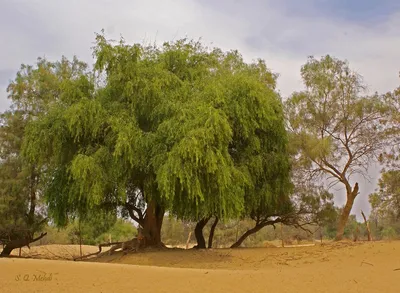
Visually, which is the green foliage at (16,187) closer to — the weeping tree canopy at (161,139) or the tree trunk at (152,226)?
the weeping tree canopy at (161,139)

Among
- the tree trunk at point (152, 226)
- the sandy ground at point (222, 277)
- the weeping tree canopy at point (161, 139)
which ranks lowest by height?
the sandy ground at point (222, 277)

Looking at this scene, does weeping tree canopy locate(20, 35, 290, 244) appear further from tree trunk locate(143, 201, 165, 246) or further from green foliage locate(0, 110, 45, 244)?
green foliage locate(0, 110, 45, 244)

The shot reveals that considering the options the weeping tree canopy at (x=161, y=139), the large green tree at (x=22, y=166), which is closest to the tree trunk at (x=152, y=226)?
the weeping tree canopy at (x=161, y=139)

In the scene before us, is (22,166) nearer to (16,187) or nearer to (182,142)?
(16,187)

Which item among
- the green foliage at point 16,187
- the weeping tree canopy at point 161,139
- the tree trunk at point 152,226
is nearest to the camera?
the weeping tree canopy at point 161,139

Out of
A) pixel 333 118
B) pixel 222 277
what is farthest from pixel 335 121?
pixel 222 277

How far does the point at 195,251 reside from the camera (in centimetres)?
2489

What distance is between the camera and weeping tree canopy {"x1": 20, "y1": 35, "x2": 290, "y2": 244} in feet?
71.6

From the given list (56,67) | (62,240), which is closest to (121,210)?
(56,67)

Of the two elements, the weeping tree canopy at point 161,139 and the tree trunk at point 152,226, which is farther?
the tree trunk at point 152,226

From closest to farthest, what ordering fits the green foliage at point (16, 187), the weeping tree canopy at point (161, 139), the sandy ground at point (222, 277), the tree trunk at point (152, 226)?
the sandy ground at point (222, 277)
the weeping tree canopy at point (161, 139)
the tree trunk at point (152, 226)
the green foliage at point (16, 187)

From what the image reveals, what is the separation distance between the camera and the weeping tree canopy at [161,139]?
2181 centimetres

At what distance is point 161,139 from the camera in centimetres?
2241

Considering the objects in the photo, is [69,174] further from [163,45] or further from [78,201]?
[163,45]
